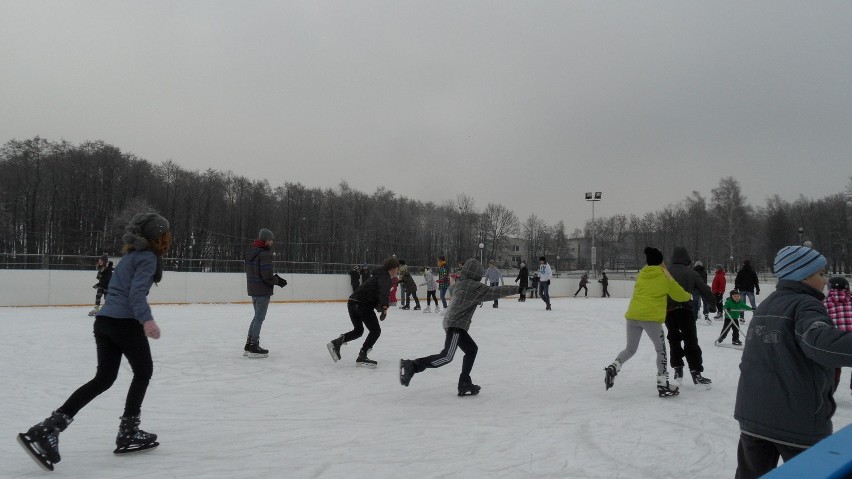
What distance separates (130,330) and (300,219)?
57978 mm

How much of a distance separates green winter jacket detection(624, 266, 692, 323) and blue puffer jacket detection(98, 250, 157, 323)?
4.13 metres

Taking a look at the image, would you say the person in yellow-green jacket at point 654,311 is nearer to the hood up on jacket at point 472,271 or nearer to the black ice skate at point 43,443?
the hood up on jacket at point 472,271

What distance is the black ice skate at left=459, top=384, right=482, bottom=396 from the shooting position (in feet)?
17.6

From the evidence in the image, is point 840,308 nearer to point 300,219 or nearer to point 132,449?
point 132,449


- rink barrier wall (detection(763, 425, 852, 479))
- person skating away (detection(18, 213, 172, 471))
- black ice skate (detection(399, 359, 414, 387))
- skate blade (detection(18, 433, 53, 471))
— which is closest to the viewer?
rink barrier wall (detection(763, 425, 852, 479))

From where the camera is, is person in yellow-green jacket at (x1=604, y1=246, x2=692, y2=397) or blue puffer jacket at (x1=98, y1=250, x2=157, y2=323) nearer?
blue puffer jacket at (x1=98, y1=250, x2=157, y2=323)

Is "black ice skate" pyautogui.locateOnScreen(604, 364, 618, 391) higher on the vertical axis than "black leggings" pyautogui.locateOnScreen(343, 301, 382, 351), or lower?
lower

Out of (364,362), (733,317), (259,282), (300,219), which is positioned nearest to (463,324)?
(364,362)

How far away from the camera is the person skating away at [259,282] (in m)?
7.25

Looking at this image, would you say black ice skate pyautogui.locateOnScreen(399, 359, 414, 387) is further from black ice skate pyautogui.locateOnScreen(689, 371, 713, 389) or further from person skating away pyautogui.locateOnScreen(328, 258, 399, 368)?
black ice skate pyautogui.locateOnScreen(689, 371, 713, 389)

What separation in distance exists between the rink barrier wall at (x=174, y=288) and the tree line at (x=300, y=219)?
11405mm

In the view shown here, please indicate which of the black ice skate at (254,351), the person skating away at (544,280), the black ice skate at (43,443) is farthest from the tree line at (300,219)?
the black ice skate at (43,443)

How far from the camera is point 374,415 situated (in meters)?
4.68

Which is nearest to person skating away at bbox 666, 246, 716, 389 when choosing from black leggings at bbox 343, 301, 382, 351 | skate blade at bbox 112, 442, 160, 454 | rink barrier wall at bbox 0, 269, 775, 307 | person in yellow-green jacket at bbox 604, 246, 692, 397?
person in yellow-green jacket at bbox 604, 246, 692, 397
